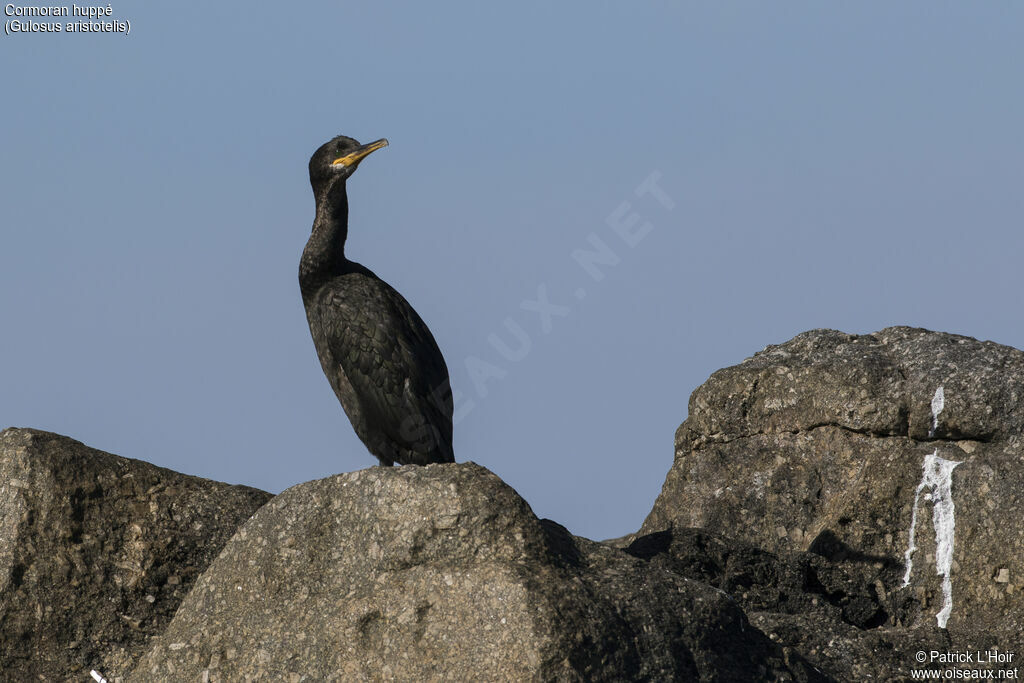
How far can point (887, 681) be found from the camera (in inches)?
294

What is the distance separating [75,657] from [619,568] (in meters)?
3.38

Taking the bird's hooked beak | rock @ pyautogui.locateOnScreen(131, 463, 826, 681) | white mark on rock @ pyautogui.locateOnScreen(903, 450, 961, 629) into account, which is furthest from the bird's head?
white mark on rock @ pyautogui.locateOnScreen(903, 450, 961, 629)

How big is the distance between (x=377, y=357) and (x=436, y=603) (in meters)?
3.54

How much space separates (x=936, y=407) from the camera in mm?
10758

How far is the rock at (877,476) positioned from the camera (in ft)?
28.7

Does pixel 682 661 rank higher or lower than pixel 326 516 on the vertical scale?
lower

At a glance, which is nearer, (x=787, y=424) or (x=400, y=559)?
(x=400, y=559)

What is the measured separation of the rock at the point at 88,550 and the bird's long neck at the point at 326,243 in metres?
2.34

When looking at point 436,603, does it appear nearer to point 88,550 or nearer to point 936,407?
point 88,550

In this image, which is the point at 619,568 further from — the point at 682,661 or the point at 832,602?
the point at 832,602

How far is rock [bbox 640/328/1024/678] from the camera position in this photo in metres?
8.73

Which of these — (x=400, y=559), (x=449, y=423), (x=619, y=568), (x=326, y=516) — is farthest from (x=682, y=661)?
(x=449, y=423)

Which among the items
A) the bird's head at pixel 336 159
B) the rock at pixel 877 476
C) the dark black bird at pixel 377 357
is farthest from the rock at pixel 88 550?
the rock at pixel 877 476

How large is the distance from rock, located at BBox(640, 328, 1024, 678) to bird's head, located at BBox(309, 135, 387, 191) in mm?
4136
